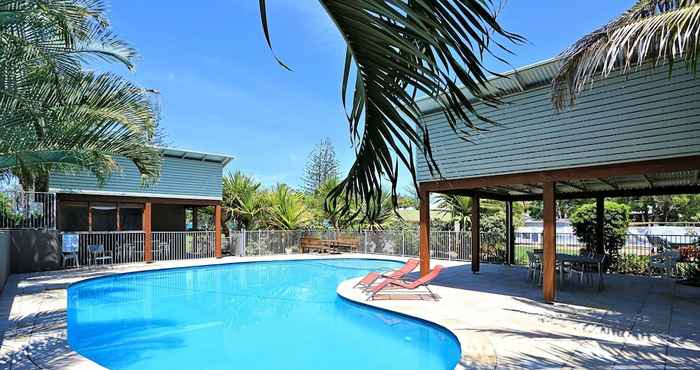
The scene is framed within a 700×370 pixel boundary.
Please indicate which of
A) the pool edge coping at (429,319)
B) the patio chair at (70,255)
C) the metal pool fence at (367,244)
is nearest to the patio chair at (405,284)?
the pool edge coping at (429,319)

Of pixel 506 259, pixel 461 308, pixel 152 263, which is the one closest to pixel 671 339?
pixel 461 308

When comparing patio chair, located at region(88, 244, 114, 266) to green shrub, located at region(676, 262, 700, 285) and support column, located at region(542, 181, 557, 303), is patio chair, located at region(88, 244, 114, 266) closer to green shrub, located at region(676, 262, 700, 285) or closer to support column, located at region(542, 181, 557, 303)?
support column, located at region(542, 181, 557, 303)

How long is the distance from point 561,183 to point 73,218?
62.1 feet

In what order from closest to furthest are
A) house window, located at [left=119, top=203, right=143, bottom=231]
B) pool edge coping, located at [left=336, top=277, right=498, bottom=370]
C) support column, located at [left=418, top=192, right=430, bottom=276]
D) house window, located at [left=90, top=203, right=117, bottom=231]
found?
pool edge coping, located at [left=336, top=277, right=498, bottom=370], support column, located at [left=418, top=192, right=430, bottom=276], house window, located at [left=90, top=203, right=117, bottom=231], house window, located at [left=119, top=203, right=143, bottom=231]

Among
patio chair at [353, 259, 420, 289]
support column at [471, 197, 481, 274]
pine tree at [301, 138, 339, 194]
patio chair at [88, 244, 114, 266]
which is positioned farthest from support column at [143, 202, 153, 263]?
pine tree at [301, 138, 339, 194]

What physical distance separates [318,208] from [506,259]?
10.9m

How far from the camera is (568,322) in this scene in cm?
723

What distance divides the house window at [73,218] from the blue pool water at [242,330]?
260 inches

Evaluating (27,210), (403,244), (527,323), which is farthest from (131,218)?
(527,323)

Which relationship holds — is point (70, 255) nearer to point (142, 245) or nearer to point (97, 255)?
point (97, 255)

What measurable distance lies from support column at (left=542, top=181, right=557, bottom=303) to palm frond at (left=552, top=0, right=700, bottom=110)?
2623 mm

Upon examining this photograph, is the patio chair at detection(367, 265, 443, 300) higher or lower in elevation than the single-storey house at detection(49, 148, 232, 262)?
lower

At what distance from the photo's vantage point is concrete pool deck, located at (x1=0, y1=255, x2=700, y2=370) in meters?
5.39

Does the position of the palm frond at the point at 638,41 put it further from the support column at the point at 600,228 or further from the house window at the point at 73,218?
the house window at the point at 73,218
